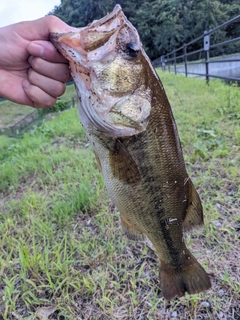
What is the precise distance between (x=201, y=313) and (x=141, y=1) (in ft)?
109

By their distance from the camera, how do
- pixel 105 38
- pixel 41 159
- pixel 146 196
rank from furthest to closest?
1. pixel 41 159
2. pixel 146 196
3. pixel 105 38

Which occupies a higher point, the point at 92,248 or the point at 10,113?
the point at 92,248

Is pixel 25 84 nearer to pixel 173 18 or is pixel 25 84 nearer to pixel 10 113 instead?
pixel 10 113

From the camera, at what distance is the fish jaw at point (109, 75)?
3.05 feet

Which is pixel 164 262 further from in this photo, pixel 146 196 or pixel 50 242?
pixel 50 242

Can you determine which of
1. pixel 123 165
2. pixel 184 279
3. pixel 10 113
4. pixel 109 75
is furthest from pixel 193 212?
pixel 10 113

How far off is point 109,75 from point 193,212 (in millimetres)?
670

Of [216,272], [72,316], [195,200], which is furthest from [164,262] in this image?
[72,316]

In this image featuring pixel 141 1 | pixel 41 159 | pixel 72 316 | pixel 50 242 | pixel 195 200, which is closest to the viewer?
pixel 195 200

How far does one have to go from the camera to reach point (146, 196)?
1.12 metres

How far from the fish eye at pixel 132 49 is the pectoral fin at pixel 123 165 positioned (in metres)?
0.30

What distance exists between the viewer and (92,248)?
1.70 metres

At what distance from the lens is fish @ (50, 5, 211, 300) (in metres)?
0.95

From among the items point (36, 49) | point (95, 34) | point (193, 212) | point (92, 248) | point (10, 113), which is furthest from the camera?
point (10, 113)
